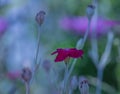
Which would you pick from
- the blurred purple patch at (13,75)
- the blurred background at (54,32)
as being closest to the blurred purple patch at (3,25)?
the blurred background at (54,32)

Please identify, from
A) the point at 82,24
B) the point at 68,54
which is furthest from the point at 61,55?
the point at 82,24

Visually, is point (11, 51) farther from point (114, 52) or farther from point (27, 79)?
point (27, 79)

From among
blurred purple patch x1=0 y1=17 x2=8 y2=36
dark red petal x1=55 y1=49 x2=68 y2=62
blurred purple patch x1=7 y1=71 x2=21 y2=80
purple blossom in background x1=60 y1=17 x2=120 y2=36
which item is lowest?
blurred purple patch x1=7 y1=71 x2=21 y2=80

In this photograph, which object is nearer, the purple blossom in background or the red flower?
the red flower

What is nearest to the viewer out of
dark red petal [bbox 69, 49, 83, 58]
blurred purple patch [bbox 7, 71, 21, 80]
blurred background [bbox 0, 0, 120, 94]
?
dark red petal [bbox 69, 49, 83, 58]

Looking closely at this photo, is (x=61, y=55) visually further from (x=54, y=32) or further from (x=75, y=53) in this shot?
(x=54, y=32)

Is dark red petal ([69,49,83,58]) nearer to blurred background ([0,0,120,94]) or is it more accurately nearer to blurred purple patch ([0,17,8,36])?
blurred background ([0,0,120,94])

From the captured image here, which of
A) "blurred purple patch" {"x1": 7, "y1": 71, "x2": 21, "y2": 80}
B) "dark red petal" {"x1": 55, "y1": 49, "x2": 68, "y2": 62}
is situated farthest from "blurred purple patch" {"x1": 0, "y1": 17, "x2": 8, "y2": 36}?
"dark red petal" {"x1": 55, "y1": 49, "x2": 68, "y2": 62}

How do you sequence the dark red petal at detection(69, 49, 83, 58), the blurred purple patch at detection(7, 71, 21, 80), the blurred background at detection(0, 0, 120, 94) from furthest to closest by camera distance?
the blurred background at detection(0, 0, 120, 94)
the blurred purple patch at detection(7, 71, 21, 80)
the dark red petal at detection(69, 49, 83, 58)

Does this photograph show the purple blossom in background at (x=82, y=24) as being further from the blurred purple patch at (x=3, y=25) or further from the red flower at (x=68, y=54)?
the red flower at (x=68, y=54)
